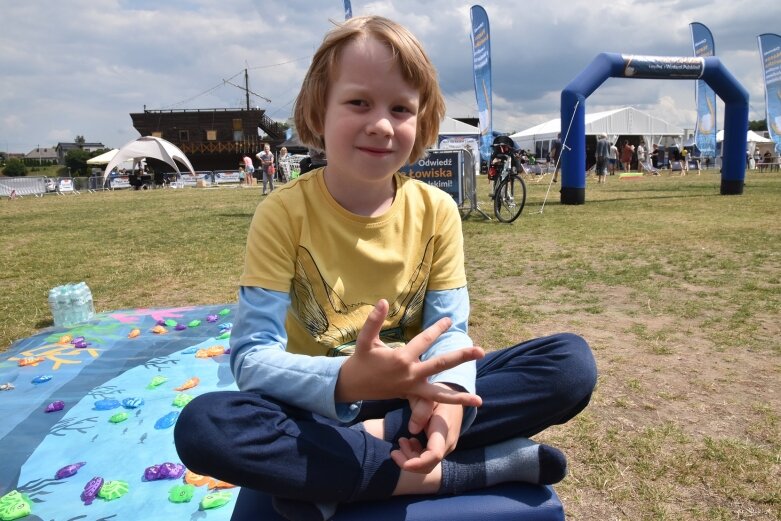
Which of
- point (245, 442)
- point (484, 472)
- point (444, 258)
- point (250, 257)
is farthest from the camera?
point (444, 258)

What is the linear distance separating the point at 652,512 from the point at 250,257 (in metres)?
1.50

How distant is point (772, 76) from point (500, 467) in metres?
19.6

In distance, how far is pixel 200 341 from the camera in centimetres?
361

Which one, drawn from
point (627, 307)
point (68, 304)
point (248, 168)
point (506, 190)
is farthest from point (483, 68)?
point (248, 168)

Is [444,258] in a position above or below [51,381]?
above

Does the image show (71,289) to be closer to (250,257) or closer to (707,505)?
(250,257)

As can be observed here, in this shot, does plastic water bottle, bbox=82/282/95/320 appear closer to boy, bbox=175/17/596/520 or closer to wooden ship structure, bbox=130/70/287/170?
boy, bbox=175/17/596/520

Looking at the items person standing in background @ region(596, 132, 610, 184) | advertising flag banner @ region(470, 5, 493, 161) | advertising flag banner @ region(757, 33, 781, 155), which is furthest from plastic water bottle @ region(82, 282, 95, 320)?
advertising flag banner @ region(757, 33, 781, 155)

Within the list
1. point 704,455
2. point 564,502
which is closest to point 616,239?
point 704,455

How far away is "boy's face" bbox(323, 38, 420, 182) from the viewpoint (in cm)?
141

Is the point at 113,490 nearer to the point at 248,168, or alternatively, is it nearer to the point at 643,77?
the point at 643,77

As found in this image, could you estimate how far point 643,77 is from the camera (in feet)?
38.7

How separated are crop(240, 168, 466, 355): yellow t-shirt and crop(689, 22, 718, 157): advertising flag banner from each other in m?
20.0

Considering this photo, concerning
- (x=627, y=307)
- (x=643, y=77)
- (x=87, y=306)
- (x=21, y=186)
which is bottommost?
(x=627, y=307)
